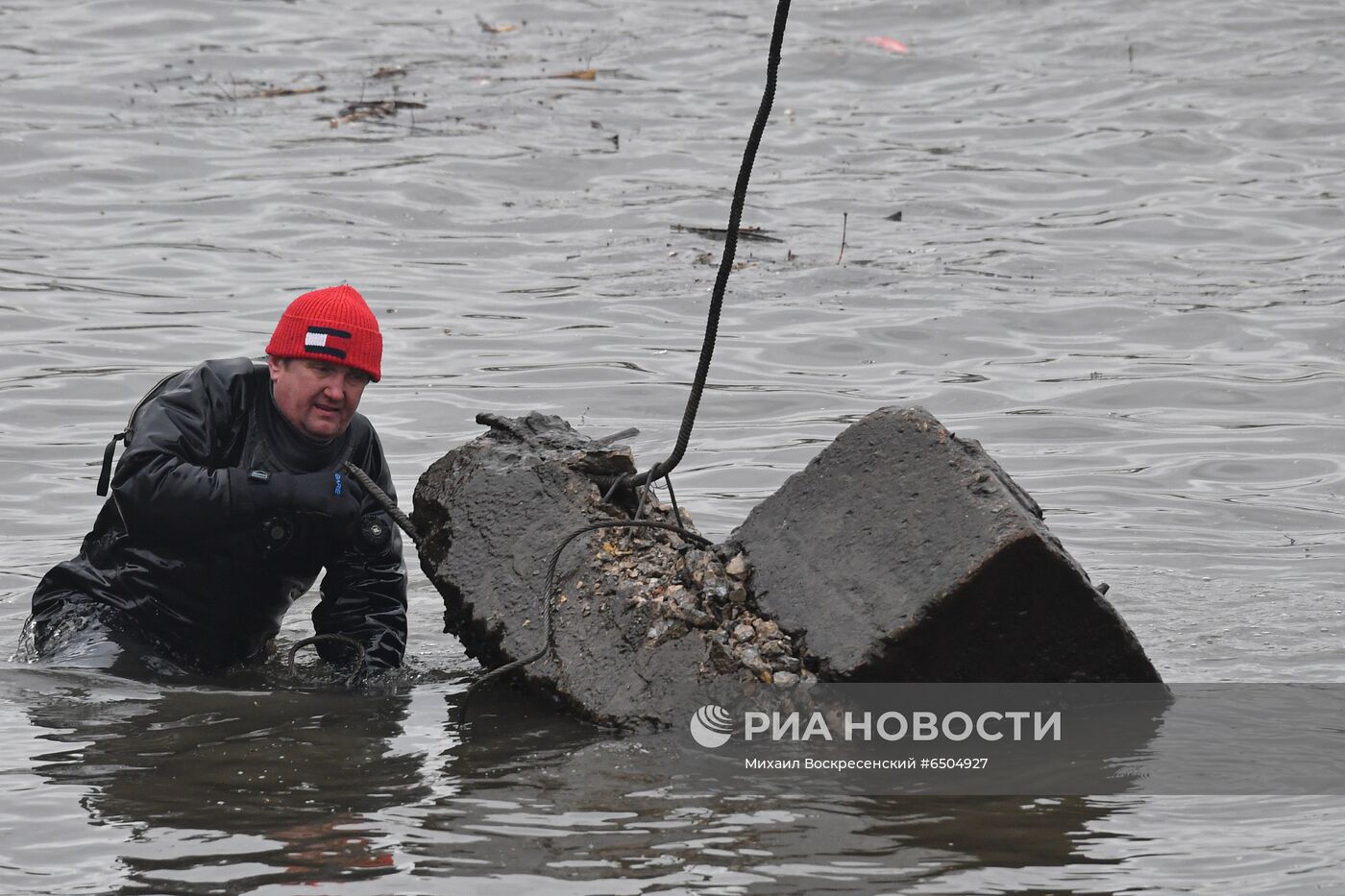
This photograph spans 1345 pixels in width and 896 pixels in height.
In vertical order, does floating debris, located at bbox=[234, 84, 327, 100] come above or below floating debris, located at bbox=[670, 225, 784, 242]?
above

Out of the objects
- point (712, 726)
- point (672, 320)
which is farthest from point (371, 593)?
point (672, 320)

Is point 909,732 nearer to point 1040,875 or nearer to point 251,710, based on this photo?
point 1040,875

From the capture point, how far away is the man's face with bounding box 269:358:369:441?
6.04m

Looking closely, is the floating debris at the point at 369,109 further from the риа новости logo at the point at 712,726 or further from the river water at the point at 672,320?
the риа новости logo at the point at 712,726

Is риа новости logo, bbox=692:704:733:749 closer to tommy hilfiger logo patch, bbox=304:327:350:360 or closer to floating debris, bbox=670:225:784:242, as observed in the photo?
tommy hilfiger logo patch, bbox=304:327:350:360

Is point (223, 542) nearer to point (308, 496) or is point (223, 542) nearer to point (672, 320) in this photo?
point (308, 496)

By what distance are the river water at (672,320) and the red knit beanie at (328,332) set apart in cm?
121

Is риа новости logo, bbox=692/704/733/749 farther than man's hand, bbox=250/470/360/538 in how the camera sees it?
No

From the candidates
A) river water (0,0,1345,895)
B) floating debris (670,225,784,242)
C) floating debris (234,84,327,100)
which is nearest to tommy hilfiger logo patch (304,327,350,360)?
river water (0,0,1345,895)

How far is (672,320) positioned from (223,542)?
20.7 ft

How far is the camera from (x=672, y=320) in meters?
12.1

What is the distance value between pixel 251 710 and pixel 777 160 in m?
11.6

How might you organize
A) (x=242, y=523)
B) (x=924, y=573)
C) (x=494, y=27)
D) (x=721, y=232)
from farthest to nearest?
(x=494, y=27) < (x=721, y=232) < (x=242, y=523) < (x=924, y=573)

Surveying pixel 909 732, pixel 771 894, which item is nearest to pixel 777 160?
pixel 909 732
